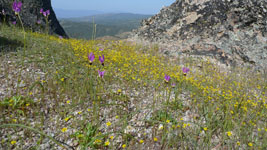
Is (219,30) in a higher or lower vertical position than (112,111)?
higher

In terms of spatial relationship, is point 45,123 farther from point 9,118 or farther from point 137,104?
point 137,104

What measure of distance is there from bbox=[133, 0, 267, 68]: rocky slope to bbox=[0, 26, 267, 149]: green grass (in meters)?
3.88

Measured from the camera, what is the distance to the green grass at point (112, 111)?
12.6 feet

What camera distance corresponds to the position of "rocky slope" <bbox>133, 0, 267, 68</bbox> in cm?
1122

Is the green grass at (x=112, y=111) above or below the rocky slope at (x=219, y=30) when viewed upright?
below

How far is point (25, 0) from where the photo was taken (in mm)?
17031

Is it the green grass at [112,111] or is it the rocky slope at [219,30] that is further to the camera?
the rocky slope at [219,30]

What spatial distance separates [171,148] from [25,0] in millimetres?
19439

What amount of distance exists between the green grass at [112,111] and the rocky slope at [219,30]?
388 cm

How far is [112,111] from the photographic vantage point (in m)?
4.88

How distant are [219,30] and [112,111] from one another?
1094 cm

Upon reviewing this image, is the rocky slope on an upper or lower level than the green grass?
upper

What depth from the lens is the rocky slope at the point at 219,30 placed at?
11.2m

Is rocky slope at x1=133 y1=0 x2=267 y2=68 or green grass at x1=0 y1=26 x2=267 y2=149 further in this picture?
rocky slope at x1=133 y1=0 x2=267 y2=68
